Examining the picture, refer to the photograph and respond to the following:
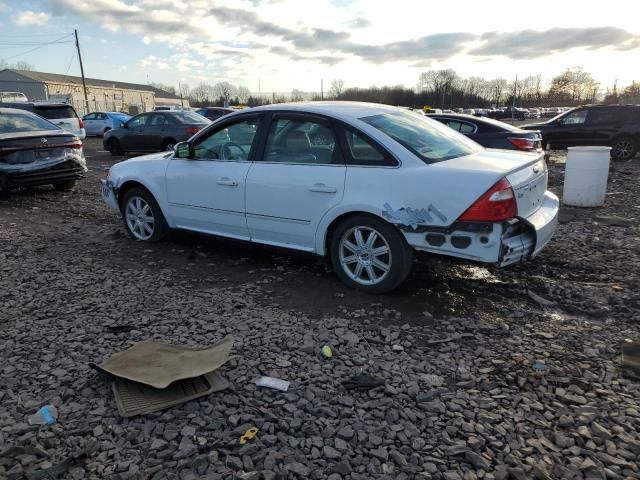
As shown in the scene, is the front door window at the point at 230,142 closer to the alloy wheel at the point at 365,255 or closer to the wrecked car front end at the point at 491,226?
the alloy wheel at the point at 365,255

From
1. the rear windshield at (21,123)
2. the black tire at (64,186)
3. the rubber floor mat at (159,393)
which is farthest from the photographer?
the black tire at (64,186)

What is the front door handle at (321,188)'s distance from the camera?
14.3 feet

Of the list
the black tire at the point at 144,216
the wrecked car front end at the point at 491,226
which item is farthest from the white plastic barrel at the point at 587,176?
the black tire at the point at 144,216

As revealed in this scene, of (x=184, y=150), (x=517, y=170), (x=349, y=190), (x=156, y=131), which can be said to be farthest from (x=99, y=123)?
(x=517, y=170)

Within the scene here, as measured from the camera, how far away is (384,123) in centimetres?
454

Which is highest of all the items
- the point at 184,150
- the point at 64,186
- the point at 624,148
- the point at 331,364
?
the point at 184,150

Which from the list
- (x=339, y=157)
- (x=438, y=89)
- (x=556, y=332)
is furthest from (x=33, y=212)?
(x=438, y=89)

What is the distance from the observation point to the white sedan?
3.85 metres

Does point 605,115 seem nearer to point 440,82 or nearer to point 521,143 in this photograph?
point 521,143

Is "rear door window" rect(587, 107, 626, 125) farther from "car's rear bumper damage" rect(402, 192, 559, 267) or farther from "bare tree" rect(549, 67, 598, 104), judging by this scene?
"bare tree" rect(549, 67, 598, 104)

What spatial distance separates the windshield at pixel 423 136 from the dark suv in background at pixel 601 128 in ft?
35.1

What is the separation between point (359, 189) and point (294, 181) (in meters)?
0.69

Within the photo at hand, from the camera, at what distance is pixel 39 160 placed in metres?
8.69

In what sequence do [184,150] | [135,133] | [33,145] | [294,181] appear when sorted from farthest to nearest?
[135,133], [33,145], [184,150], [294,181]
